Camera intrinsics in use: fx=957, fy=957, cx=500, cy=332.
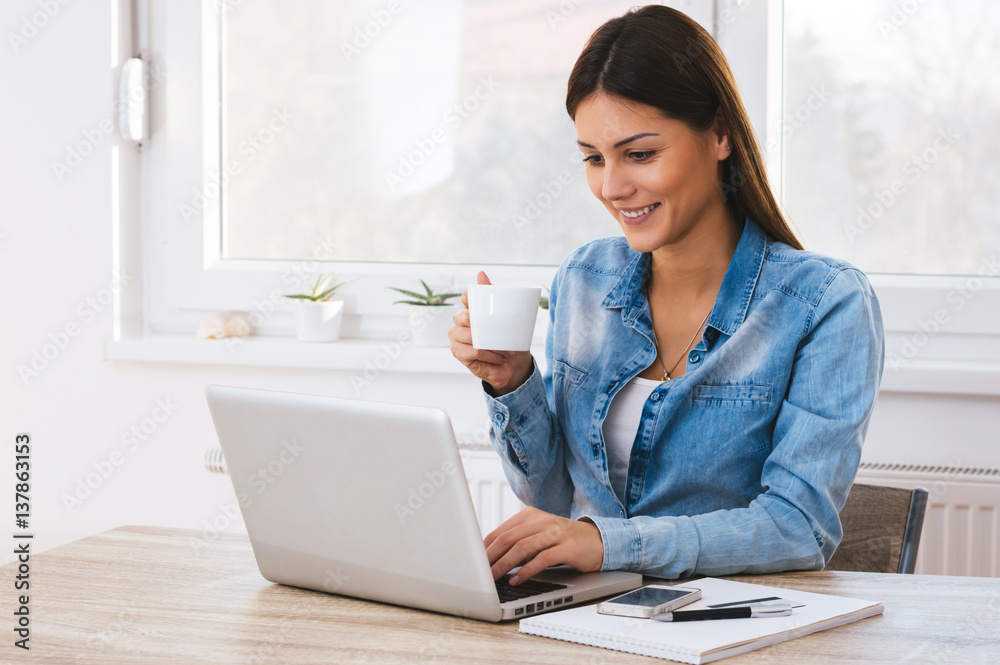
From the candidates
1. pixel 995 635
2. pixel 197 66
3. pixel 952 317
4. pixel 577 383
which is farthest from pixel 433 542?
pixel 197 66

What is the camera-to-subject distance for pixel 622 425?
4.43 ft

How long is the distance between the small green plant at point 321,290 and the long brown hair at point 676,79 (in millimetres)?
1012

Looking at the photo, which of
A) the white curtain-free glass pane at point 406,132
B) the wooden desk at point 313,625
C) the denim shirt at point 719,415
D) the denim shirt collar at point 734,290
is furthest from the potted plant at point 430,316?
the wooden desk at point 313,625

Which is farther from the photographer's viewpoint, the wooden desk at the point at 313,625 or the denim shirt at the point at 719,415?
the denim shirt at the point at 719,415

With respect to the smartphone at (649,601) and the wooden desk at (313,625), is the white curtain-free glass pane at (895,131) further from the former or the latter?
the smartphone at (649,601)

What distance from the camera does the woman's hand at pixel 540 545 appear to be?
941 mm

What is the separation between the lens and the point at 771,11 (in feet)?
6.48

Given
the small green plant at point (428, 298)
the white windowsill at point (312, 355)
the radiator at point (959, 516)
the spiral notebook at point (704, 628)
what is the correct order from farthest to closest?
the small green plant at point (428, 298) → the white windowsill at point (312, 355) → the radiator at point (959, 516) → the spiral notebook at point (704, 628)

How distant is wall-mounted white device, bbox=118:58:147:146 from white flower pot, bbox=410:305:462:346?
80 cm

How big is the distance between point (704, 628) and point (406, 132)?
163 cm

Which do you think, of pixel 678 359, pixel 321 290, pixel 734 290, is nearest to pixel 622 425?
pixel 678 359

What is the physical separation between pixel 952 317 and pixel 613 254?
0.87m

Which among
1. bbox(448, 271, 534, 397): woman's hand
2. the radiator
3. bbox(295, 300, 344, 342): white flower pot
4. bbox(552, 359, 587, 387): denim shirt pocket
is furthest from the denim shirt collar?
bbox(295, 300, 344, 342): white flower pot

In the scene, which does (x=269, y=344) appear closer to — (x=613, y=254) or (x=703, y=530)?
(x=613, y=254)
